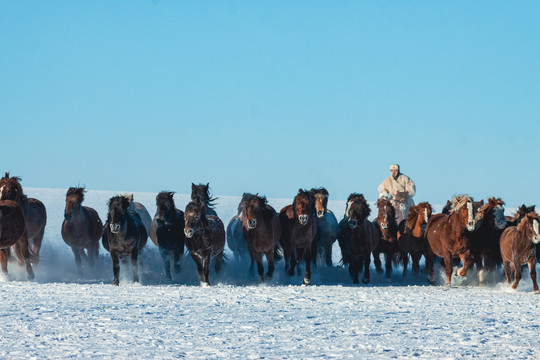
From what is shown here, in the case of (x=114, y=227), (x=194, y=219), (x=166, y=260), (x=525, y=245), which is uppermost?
(x=194, y=219)

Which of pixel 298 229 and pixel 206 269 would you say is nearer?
pixel 206 269

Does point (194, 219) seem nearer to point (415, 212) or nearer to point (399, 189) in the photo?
point (415, 212)

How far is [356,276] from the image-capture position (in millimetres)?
14961

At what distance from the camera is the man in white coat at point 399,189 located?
18.8m

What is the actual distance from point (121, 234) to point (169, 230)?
113cm

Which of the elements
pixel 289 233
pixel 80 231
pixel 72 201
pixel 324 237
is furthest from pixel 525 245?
pixel 80 231

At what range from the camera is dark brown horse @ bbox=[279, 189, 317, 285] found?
1380 centimetres

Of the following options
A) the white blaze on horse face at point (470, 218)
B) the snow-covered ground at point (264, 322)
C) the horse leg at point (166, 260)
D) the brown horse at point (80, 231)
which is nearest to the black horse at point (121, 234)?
the snow-covered ground at point (264, 322)

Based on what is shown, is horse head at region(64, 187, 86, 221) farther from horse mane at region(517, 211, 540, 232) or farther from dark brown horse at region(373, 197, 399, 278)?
horse mane at region(517, 211, 540, 232)

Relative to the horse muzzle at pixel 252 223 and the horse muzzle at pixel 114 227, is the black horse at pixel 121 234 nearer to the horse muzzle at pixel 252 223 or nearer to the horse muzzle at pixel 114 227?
the horse muzzle at pixel 114 227

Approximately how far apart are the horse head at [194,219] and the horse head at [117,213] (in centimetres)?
111

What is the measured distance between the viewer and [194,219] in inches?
501

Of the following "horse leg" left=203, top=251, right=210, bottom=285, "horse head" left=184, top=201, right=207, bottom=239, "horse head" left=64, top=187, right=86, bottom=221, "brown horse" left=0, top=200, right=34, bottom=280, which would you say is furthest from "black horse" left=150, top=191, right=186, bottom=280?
"brown horse" left=0, top=200, right=34, bottom=280

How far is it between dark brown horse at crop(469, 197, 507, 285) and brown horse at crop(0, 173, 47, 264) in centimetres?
846
